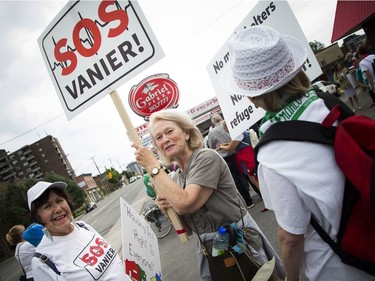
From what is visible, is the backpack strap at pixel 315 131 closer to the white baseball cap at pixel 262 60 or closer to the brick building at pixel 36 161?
the white baseball cap at pixel 262 60

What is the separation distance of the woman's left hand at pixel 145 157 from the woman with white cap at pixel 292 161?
2.50ft

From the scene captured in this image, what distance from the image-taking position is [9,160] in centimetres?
10388

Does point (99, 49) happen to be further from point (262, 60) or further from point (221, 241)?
point (221, 241)

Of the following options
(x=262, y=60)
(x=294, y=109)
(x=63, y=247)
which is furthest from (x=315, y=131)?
(x=63, y=247)

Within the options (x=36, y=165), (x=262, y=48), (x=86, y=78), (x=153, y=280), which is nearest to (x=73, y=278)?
(x=153, y=280)

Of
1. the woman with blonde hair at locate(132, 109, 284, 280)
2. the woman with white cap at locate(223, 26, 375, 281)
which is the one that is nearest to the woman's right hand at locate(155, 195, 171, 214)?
the woman with blonde hair at locate(132, 109, 284, 280)

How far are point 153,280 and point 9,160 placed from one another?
400 feet

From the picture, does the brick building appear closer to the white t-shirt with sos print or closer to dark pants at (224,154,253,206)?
dark pants at (224,154,253,206)

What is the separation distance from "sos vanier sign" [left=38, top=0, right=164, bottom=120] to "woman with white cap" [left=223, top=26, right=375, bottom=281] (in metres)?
0.80

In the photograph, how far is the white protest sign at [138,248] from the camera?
1.84 meters

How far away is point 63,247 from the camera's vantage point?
2234mm

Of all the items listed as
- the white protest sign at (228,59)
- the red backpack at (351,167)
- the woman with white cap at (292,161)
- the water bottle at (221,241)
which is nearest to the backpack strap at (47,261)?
the water bottle at (221,241)

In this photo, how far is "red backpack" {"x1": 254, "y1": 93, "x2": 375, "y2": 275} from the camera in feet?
3.28

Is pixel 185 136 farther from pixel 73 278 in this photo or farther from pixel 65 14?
pixel 73 278
